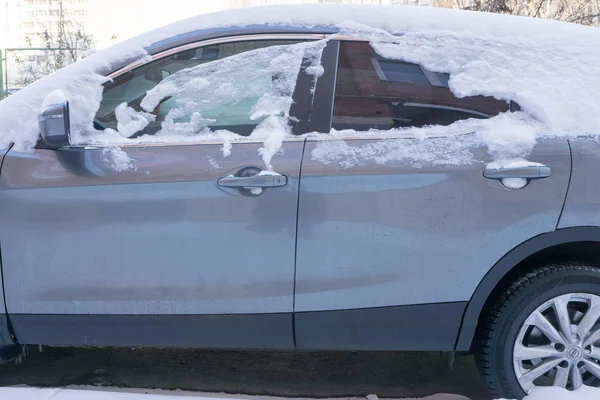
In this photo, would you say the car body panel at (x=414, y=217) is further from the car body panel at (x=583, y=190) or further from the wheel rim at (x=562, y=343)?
the wheel rim at (x=562, y=343)

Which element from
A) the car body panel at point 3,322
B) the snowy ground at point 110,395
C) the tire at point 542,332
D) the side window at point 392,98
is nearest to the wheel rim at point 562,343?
the tire at point 542,332

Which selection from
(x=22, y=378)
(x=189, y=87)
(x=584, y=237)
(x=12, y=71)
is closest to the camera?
(x=584, y=237)

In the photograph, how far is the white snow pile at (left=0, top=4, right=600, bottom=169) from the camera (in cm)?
255

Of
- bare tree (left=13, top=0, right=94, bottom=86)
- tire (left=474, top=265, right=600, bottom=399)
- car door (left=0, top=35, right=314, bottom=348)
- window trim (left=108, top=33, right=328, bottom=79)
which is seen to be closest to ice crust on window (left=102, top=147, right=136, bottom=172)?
car door (left=0, top=35, right=314, bottom=348)

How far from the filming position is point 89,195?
253cm

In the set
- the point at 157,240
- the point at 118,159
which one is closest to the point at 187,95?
the point at 118,159

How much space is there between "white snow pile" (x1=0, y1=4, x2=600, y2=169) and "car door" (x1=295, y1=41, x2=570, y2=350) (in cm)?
3

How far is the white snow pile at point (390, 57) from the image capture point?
255 centimetres

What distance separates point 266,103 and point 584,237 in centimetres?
150

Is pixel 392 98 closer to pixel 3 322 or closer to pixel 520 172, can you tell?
pixel 520 172

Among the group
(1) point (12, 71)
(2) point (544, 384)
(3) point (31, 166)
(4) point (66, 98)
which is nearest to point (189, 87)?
(4) point (66, 98)

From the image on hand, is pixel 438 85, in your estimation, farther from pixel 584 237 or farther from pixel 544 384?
pixel 544 384

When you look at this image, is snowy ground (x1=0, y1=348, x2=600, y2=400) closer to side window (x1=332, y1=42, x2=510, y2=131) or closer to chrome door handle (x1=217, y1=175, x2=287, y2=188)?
chrome door handle (x1=217, y1=175, x2=287, y2=188)

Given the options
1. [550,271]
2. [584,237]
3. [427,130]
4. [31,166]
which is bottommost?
[550,271]
